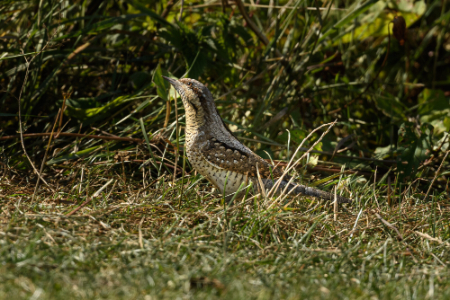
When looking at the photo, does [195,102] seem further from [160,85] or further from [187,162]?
[187,162]

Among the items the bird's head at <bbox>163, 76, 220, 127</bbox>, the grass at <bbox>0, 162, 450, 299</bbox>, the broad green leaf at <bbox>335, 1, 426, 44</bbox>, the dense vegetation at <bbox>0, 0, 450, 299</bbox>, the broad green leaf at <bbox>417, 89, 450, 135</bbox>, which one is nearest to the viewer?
the grass at <bbox>0, 162, 450, 299</bbox>

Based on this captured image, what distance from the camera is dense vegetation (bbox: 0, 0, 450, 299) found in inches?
76.2

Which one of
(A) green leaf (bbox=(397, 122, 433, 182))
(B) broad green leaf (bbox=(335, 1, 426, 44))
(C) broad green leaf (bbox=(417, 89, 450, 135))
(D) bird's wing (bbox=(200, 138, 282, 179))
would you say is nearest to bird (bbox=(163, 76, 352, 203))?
(D) bird's wing (bbox=(200, 138, 282, 179))

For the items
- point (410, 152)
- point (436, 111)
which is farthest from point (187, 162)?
point (436, 111)

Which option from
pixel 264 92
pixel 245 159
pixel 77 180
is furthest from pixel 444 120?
pixel 77 180

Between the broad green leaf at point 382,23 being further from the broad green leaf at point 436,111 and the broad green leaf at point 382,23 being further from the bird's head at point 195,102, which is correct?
the bird's head at point 195,102

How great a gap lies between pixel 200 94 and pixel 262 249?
1.20m

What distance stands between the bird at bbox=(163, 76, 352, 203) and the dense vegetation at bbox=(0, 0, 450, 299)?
139mm

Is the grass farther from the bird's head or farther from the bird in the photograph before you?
the bird's head

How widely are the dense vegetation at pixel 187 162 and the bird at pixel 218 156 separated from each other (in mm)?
139

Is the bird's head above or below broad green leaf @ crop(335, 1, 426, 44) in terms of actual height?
below

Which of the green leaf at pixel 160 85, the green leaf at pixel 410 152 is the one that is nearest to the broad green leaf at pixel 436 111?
the green leaf at pixel 410 152

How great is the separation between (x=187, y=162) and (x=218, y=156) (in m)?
0.59

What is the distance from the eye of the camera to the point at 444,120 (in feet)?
13.2
